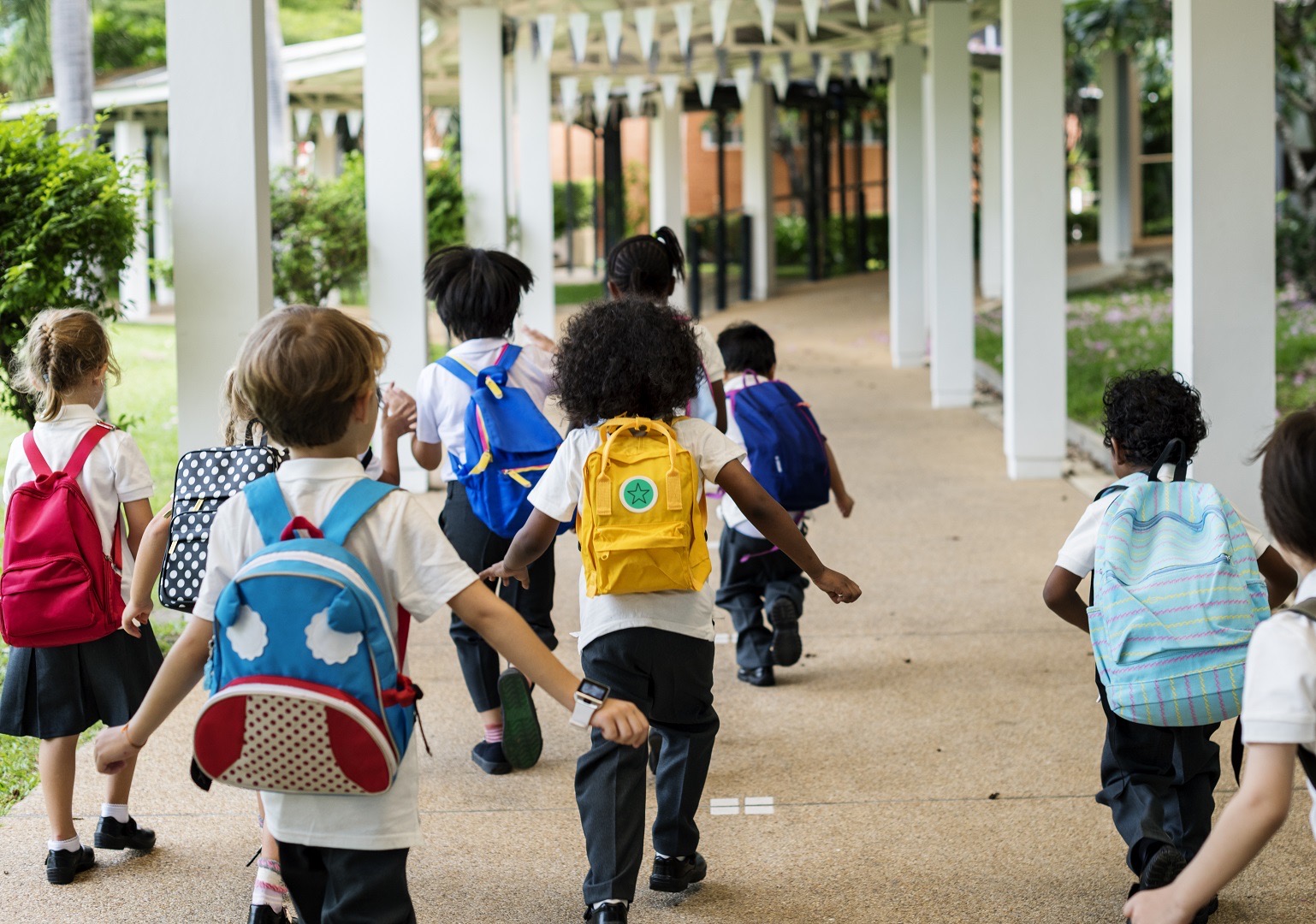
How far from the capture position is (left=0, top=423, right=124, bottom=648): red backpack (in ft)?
11.4

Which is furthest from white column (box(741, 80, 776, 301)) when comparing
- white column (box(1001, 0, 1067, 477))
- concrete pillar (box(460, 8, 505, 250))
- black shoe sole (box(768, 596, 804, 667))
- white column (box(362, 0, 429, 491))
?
black shoe sole (box(768, 596, 804, 667))

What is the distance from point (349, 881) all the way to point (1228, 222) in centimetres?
513

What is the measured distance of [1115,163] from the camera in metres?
24.5

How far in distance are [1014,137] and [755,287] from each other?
1331 cm

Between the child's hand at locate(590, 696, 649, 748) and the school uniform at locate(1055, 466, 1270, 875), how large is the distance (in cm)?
116

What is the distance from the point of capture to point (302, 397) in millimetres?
2447

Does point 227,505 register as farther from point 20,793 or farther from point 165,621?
point 165,621

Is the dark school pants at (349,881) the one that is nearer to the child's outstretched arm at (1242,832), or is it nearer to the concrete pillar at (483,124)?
the child's outstretched arm at (1242,832)

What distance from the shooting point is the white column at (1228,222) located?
6098mm

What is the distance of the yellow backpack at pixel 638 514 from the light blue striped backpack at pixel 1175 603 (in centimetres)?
89

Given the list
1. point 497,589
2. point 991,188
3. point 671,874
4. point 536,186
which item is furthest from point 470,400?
point 991,188

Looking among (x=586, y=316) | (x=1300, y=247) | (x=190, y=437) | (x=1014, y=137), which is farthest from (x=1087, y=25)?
(x=586, y=316)

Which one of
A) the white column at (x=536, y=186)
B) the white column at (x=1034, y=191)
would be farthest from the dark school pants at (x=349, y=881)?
the white column at (x=536, y=186)

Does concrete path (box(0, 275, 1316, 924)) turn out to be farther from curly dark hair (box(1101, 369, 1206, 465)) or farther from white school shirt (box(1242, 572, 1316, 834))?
white school shirt (box(1242, 572, 1316, 834))
